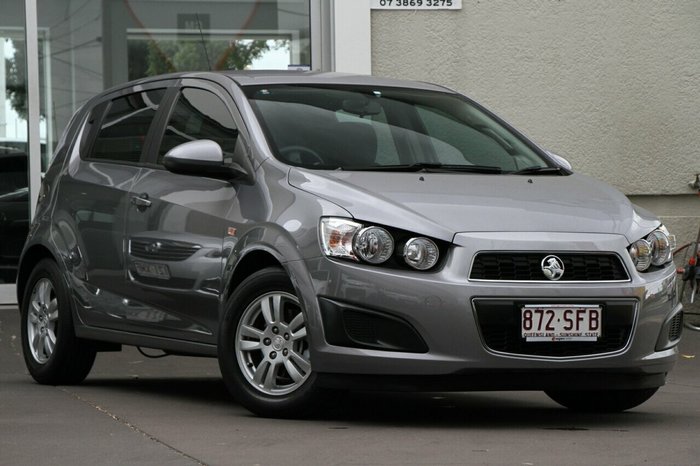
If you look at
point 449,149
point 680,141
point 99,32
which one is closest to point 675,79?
point 680,141

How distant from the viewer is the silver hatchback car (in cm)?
611

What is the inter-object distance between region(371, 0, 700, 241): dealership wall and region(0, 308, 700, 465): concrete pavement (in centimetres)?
499

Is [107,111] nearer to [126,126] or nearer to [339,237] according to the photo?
[126,126]

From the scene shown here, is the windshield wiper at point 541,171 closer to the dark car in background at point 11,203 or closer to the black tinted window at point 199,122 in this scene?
the black tinted window at point 199,122

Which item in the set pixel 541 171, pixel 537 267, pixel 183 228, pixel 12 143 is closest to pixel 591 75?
pixel 12 143

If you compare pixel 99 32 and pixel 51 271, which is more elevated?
pixel 99 32

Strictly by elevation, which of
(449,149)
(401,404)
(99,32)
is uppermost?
(99,32)

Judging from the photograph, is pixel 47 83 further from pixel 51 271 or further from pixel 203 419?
pixel 203 419

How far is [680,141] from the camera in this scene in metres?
13.3

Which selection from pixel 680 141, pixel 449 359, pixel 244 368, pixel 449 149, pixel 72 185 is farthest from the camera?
pixel 680 141

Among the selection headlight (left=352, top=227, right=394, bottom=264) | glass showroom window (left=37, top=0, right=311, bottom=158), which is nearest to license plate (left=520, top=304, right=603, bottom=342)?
headlight (left=352, top=227, right=394, bottom=264)

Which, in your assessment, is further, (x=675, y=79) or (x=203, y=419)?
(x=675, y=79)

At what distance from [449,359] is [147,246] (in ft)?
6.39

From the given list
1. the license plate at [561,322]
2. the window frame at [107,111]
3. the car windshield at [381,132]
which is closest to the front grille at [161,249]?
the window frame at [107,111]
